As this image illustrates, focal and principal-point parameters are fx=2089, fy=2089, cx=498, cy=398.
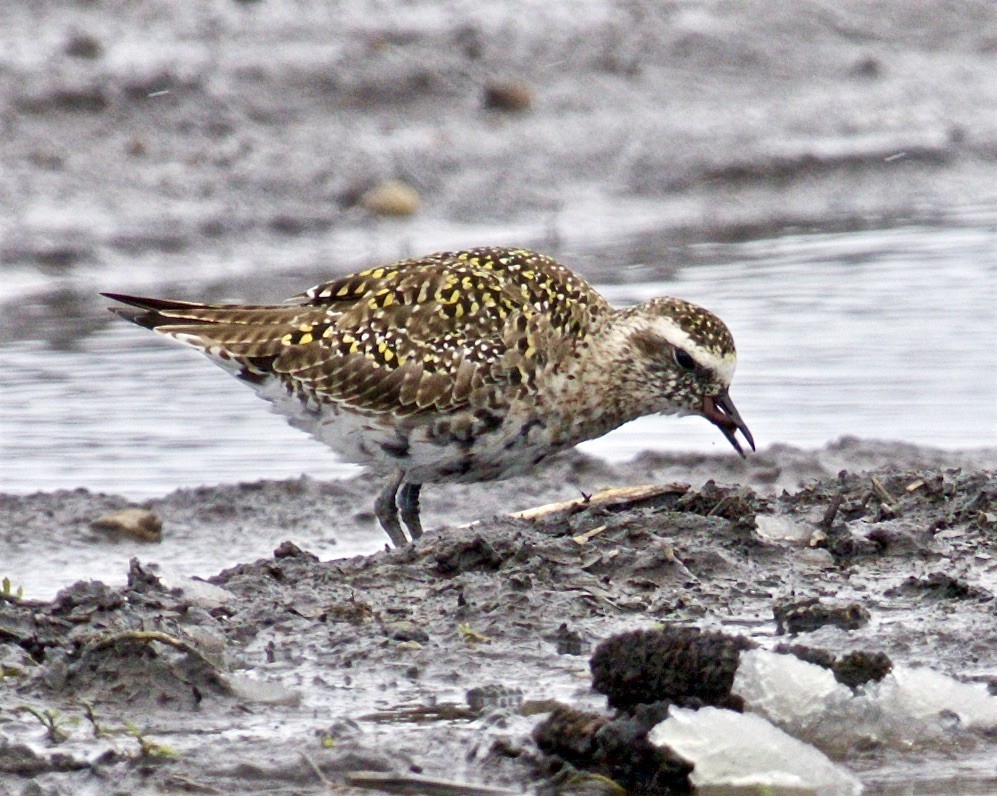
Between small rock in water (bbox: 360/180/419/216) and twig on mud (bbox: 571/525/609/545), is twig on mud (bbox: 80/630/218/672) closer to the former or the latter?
twig on mud (bbox: 571/525/609/545)

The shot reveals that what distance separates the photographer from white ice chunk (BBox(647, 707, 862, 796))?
196 inches

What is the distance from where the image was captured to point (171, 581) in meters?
6.36

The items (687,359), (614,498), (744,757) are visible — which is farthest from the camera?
(687,359)

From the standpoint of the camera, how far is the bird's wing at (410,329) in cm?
725

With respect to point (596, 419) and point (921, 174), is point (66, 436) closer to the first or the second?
point (596, 419)

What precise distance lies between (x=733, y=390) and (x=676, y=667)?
4.86m

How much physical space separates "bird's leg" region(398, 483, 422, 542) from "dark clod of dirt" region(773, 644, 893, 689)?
8.03ft

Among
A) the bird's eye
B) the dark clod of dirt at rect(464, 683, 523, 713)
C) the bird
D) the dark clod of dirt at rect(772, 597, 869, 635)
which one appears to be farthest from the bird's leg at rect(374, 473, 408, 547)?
the dark clod of dirt at rect(464, 683, 523, 713)

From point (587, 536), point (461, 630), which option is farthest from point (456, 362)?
point (461, 630)

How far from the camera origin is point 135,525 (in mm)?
7922

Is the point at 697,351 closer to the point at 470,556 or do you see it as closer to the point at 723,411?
the point at 723,411

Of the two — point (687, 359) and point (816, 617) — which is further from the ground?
point (687, 359)

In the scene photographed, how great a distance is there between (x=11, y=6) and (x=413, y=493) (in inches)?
317

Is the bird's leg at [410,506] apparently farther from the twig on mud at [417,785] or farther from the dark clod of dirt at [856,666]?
the twig on mud at [417,785]
